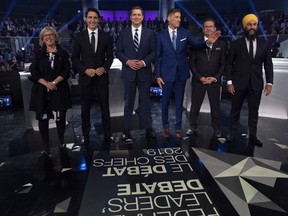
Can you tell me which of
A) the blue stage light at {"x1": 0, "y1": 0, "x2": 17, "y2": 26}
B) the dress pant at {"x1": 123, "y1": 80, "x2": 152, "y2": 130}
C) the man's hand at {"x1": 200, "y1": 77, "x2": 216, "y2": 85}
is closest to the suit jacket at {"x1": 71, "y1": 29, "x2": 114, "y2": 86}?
the dress pant at {"x1": 123, "y1": 80, "x2": 152, "y2": 130}

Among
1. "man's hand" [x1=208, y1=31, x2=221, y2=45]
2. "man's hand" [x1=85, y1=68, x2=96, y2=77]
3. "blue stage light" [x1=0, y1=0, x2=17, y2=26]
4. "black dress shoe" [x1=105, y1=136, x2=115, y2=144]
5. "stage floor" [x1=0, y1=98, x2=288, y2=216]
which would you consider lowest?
"stage floor" [x1=0, y1=98, x2=288, y2=216]

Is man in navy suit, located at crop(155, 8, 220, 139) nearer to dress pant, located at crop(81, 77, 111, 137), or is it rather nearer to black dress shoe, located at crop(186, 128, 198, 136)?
black dress shoe, located at crop(186, 128, 198, 136)

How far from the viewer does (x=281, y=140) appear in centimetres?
326

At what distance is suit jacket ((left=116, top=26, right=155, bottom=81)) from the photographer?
9.68 ft

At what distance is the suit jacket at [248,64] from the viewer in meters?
2.86

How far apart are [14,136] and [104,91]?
1594 mm

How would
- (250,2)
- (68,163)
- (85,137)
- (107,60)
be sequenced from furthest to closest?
1. (250,2)
2. (85,137)
3. (107,60)
4. (68,163)

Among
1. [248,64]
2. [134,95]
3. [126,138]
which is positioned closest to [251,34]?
[248,64]

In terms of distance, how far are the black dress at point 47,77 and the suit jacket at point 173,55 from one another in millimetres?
1133

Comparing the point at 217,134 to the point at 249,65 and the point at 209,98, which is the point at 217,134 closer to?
the point at 209,98

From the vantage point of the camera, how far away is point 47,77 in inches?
106

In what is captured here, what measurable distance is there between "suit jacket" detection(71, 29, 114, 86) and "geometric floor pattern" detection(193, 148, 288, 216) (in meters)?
1.53

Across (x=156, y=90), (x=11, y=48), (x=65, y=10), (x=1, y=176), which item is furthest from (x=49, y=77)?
(x=65, y=10)

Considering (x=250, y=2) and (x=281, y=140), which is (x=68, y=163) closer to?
(x=281, y=140)
